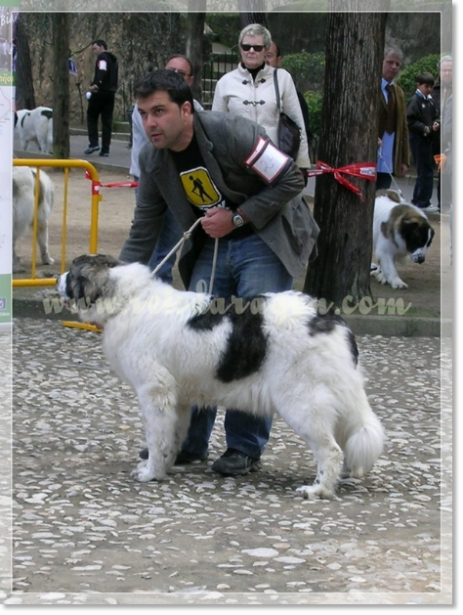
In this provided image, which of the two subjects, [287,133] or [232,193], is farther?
[287,133]

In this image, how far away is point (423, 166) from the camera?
55.9ft

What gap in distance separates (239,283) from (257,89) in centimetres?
431

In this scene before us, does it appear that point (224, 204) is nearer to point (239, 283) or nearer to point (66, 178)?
point (239, 283)

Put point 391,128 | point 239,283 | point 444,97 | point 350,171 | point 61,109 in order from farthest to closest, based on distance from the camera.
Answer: point 61,109, point 444,97, point 391,128, point 350,171, point 239,283

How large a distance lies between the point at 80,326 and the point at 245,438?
415 cm

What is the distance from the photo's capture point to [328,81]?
33.4 feet

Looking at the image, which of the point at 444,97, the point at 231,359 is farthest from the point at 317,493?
the point at 444,97

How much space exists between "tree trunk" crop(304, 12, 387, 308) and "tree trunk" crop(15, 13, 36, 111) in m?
16.9

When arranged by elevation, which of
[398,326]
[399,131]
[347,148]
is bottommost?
[398,326]

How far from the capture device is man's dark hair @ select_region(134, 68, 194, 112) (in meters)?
5.41

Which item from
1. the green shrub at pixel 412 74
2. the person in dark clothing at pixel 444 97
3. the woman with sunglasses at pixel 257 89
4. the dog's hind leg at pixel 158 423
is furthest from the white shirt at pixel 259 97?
the green shrub at pixel 412 74

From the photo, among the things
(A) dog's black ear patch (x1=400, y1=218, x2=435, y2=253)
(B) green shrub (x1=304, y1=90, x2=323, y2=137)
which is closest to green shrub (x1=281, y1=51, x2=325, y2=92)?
(B) green shrub (x1=304, y1=90, x2=323, y2=137)

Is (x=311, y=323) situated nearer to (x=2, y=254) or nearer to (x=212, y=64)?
(x=2, y=254)

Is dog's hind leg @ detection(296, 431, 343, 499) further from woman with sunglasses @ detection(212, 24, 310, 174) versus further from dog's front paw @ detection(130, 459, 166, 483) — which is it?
woman with sunglasses @ detection(212, 24, 310, 174)
